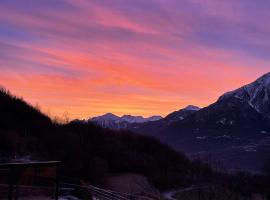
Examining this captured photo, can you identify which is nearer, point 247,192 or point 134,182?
point 134,182

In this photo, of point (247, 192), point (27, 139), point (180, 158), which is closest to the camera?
point (27, 139)

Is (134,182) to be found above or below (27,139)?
below

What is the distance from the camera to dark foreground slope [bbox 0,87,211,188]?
209 feet

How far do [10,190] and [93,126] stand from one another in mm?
81028

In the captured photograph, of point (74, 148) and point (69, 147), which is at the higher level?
point (69, 147)

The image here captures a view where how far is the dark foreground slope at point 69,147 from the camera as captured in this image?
6375 cm

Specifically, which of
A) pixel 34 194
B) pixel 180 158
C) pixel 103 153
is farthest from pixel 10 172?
pixel 180 158

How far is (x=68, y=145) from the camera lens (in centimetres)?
7306

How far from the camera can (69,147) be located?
73000mm

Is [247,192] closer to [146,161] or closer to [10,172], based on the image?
[146,161]

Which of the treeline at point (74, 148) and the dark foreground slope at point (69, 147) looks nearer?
the dark foreground slope at point (69, 147)

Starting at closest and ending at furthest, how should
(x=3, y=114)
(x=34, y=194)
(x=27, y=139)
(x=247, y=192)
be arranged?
1. (x=34, y=194)
2. (x=27, y=139)
3. (x=3, y=114)
4. (x=247, y=192)

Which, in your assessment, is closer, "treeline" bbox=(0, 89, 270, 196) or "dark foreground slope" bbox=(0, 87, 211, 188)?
"dark foreground slope" bbox=(0, 87, 211, 188)

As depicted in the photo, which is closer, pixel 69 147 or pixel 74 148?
pixel 69 147
